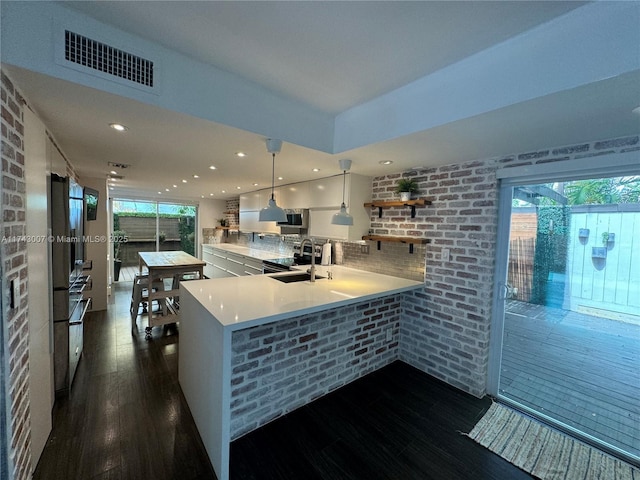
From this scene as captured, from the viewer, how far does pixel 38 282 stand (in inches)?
64.3

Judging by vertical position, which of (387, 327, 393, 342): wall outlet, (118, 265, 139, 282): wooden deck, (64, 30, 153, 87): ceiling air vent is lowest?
(118, 265, 139, 282): wooden deck

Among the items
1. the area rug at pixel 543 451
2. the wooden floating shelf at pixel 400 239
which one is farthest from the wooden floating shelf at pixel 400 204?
the area rug at pixel 543 451

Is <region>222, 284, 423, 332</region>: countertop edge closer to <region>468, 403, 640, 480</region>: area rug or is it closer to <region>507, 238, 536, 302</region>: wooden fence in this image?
<region>507, 238, 536, 302</region>: wooden fence

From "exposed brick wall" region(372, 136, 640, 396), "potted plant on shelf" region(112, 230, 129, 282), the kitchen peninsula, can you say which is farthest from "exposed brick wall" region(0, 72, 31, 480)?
"potted plant on shelf" region(112, 230, 129, 282)

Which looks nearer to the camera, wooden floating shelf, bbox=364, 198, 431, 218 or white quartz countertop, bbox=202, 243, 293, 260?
wooden floating shelf, bbox=364, 198, 431, 218

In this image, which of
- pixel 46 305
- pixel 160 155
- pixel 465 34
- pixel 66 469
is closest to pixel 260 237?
pixel 160 155

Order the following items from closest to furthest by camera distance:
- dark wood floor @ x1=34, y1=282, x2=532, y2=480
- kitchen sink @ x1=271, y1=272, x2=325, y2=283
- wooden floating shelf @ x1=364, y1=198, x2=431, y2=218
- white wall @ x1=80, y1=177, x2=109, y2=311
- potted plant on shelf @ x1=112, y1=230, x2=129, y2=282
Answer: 1. dark wood floor @ x1=34, y1=282, x2=532, y2=480
2. wooden floating shelf @ x1=364, y1=198, x2=431, y2=218
3. kitchen sink @ x1=271, y1=272, x2=325, y2=283
4. white wall @ x1=80, y1=177, x2=109, y2=311
5. potted plant on shelf @ x1=112, y1=230, x2=129, y2=282

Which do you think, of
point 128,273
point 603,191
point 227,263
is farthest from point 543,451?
point 128,273

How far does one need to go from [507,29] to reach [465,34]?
0.19m

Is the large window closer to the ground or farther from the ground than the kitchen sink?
farther from the ground

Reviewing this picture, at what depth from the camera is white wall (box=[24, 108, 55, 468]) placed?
1.50 meters

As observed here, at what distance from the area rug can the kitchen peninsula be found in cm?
109

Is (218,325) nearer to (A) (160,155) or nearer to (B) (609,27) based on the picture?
(A) (160,155)

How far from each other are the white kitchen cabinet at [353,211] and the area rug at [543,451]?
212 cm
